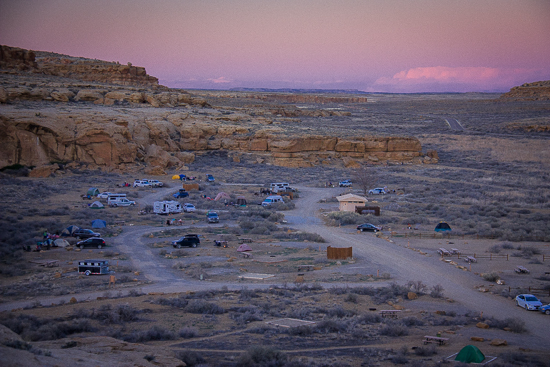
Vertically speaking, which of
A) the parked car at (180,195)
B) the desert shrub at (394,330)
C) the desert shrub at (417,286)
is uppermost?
the desert shrub at (394,330)

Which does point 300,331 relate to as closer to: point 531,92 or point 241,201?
point 241,201

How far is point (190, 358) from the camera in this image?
10.0 metres

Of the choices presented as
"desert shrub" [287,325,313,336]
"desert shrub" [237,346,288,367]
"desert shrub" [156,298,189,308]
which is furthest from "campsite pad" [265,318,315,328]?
"desert shrub" [156,298,189,308]

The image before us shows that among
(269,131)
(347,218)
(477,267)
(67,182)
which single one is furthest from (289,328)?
(269,131)

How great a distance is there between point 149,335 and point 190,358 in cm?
213

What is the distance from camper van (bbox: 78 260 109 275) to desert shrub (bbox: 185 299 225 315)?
545cm

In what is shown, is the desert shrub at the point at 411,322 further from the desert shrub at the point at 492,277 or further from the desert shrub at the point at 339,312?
the desert shrub at the point at 492,277

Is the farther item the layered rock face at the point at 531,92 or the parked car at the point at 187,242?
the layered rock face at the point at 531,92

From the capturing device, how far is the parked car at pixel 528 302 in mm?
14553

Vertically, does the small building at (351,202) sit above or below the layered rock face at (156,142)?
below

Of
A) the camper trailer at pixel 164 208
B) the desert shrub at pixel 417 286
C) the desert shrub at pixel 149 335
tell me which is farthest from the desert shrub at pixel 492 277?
the camper trailer at pixel 164 208

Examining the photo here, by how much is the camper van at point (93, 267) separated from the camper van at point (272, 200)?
17.9 meters

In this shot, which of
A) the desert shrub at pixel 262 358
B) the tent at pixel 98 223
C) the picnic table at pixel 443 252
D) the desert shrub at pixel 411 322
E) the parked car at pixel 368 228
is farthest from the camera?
the parked car at pixel 368 228

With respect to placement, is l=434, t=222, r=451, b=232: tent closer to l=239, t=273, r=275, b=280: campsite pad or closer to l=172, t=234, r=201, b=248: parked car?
l=239, t=273, r=275, b=280: campsite pad
